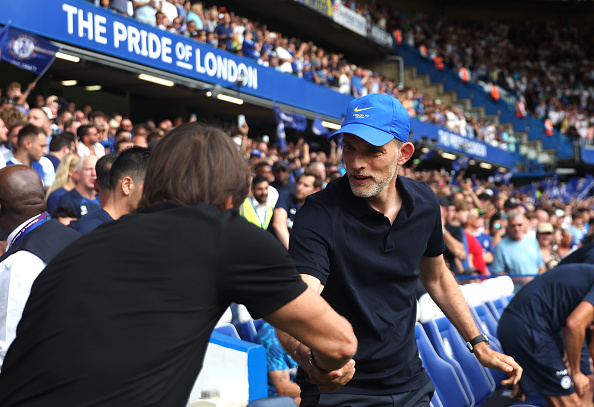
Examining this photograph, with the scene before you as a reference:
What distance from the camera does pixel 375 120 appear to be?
Answer: 8.09 feet

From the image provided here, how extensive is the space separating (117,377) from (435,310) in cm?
371

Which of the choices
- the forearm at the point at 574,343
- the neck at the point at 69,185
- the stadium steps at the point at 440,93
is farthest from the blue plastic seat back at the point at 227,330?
the stadium steps at the point at 440,93

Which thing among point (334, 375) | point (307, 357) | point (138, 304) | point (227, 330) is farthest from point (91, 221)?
point (138, 304)

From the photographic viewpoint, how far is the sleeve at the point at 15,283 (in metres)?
2.60

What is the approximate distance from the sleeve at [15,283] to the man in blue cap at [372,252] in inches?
40.2

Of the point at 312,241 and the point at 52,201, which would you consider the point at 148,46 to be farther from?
the point at 312,241

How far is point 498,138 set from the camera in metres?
28.4

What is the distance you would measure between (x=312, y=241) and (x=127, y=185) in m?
1.18

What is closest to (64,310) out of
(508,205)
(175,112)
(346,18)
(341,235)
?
(341,235)

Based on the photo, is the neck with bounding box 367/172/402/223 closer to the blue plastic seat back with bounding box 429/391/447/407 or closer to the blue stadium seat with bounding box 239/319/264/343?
the blue stadium seat with bounding box 239/319/264/343

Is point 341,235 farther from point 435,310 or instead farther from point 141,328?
point 435,310

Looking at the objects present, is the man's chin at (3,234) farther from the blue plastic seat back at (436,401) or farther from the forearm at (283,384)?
the blue plastic seat back at (436,401)

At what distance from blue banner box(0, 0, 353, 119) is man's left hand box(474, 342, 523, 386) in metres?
8.76

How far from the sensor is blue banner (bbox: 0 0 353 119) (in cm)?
997
